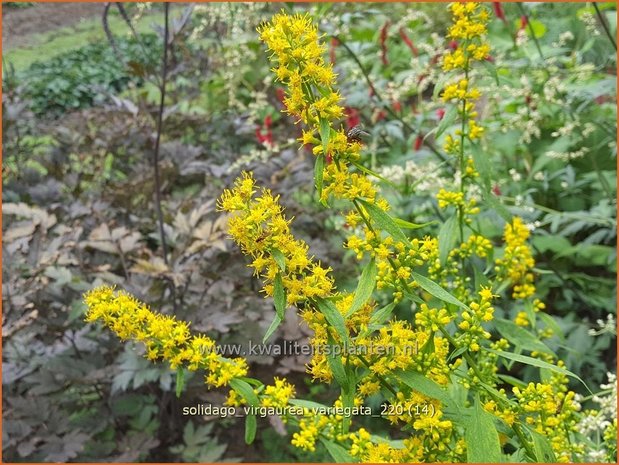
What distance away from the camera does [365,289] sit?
90 cm

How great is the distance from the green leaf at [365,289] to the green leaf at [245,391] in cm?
24

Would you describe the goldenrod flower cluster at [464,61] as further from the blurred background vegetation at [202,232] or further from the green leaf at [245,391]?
the green leaf at [245,391]

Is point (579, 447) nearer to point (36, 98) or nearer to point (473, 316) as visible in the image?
point (473, 316)

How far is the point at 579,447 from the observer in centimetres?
114

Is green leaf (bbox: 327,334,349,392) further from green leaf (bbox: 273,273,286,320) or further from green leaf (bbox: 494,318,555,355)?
green leaf (bbox: 494,318,555,355)

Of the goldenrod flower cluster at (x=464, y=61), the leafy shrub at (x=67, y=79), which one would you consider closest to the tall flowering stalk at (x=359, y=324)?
the goldenrod flower cluster at (x=464, y=61)

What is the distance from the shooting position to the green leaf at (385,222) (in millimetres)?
879

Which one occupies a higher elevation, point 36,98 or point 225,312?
point 36,98

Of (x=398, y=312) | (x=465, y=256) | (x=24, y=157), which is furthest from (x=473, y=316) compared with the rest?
(x=24, y=157)

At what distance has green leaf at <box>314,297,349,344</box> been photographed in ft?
2.86

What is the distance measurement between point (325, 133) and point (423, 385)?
387 mm

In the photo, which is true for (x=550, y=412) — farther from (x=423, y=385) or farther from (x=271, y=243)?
(x=271, y=243)

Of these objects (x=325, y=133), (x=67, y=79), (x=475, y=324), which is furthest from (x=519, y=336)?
(x=67, y=79)

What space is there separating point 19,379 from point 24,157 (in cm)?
147
